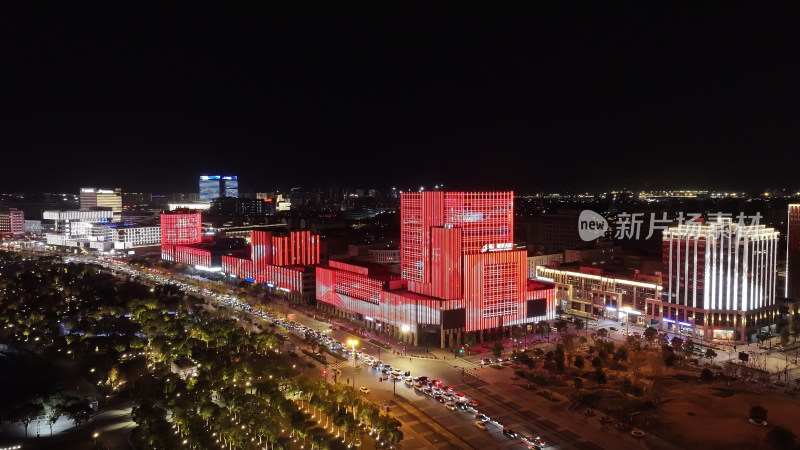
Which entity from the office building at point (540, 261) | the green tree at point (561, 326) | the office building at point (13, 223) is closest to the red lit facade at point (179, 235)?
the office building at point (540, 261)

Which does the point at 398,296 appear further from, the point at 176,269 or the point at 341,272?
the point at 176,269

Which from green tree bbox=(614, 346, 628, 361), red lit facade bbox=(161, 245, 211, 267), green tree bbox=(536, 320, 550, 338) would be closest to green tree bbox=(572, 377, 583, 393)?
green tree bbox=(614, 346, 628, 361)

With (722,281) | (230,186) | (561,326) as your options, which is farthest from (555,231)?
(230,186)

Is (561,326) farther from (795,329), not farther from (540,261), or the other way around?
(540,261)

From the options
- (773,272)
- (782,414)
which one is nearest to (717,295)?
(773,272)

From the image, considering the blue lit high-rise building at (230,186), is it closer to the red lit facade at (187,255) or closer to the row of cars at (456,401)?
the red lit facade at (187,255)
